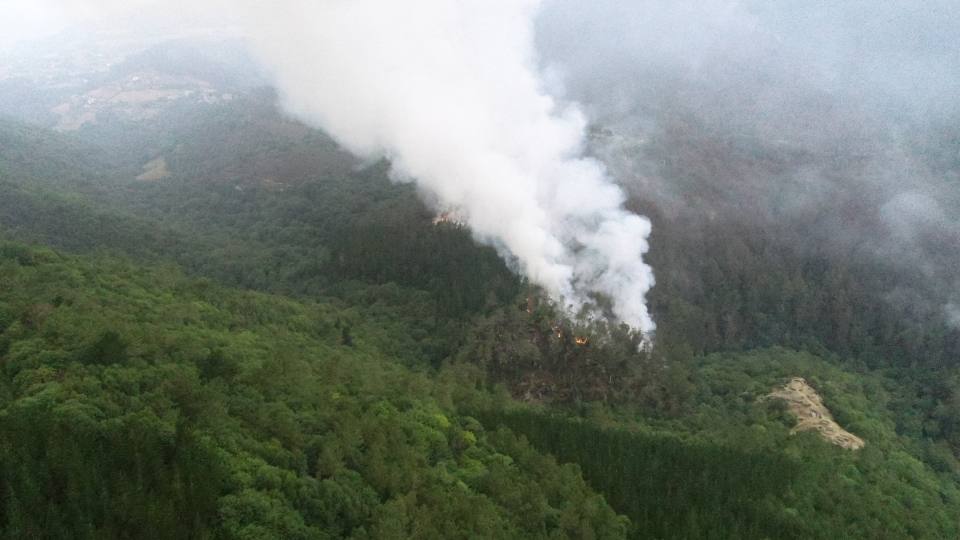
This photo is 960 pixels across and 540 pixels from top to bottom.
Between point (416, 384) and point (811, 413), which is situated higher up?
point (811, 413)

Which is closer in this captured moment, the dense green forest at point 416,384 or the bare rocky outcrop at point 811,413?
the dense green forest at point 416,384

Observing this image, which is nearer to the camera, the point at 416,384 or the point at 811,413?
the point at 416,384

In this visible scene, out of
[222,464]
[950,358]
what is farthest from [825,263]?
[222,464]

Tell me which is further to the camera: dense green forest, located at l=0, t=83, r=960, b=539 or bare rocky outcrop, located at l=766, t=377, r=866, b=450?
bare rocky outcrop, located at l=766, t=377, r=866, b=450
